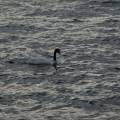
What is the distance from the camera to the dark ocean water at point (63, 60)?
51.8ft

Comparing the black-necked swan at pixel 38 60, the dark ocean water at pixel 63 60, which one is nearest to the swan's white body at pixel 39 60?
the black-necked swan at pixel 38 60

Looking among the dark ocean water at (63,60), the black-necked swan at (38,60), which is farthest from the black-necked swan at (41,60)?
the dark ocean water at (63,60)

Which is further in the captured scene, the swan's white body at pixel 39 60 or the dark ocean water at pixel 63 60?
the swan's white body at pixel 39 60

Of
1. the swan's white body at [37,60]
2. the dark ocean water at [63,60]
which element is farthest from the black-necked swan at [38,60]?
the dark ocean water at [63,60]

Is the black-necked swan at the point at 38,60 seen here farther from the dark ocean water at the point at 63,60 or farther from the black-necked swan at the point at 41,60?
the dark ocean water at the point at 63,60

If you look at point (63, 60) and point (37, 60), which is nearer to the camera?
point (37, 60)

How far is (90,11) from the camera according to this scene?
27.0 meters

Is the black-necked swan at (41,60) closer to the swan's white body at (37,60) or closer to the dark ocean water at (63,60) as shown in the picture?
the swan's white body at (37,60)

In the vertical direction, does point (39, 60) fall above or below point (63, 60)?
above

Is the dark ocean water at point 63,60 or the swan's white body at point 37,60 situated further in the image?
the swan's white body at point 37,60

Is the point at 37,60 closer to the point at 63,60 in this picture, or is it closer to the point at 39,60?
the point at 39,60

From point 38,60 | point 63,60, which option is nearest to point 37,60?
point 38,60

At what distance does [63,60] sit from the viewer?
67.1 feet

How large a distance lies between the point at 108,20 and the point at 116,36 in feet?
8.45
